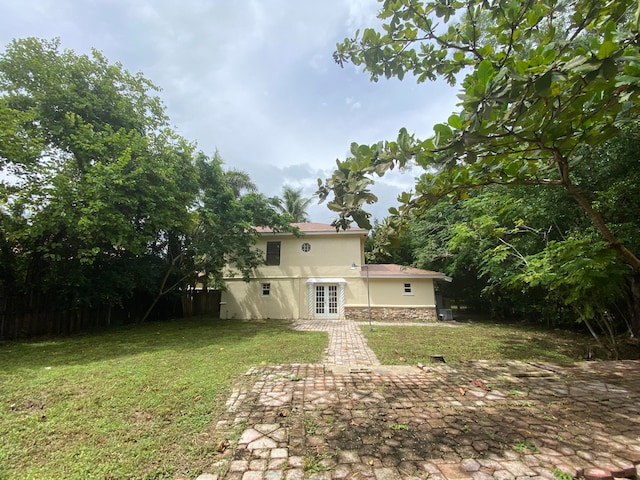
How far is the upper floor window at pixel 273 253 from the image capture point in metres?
15.3

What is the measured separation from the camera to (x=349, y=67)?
3.59m

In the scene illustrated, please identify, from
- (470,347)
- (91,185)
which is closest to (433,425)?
(470,347)

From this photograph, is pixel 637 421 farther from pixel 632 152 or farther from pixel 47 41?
pixel 47 41

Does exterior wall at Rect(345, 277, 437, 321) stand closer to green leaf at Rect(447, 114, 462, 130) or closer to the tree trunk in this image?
the tree trunk

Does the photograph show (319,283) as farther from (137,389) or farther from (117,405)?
(117,405)

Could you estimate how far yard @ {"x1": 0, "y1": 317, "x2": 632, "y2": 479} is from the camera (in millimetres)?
2455

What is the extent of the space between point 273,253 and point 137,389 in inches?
450

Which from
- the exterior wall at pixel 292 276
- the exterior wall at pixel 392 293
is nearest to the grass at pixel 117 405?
the exterior wall at pixel 392 293

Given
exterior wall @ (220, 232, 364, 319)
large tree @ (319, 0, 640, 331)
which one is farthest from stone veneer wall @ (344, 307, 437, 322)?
large tree @ (319, 0, 640, 331)

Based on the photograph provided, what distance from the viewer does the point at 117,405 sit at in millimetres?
3557

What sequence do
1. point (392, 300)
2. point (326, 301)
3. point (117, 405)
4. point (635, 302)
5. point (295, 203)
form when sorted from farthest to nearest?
1. point (295, 203)
2. point (326, 301)
3. point (392, 300)
4. point (635, 302)
5. point (117, 405)

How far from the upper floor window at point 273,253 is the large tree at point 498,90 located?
12.6 meters

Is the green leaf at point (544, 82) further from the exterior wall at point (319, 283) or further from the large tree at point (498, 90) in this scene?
the exterior wall at point (319, 283)

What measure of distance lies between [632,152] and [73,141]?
50.2ft
